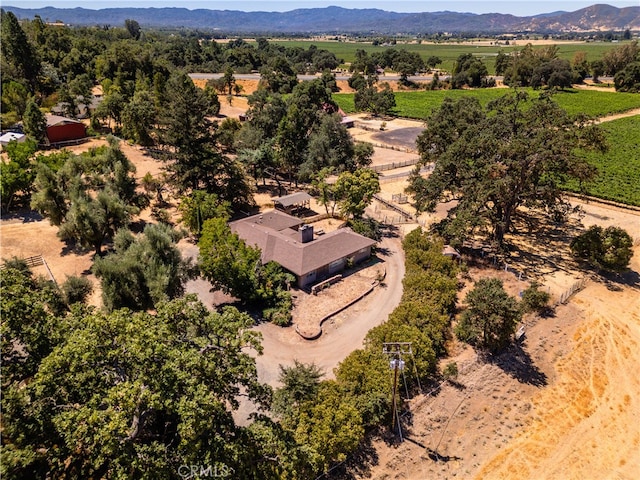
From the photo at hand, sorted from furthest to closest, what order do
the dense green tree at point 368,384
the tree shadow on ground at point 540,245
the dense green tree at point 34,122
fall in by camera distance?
1. the dense green tree at point 34,122
2. the tree shadow on ground at point 540,245
3. the dense green tree at point 368,384

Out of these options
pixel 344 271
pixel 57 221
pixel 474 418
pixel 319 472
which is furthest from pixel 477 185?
pixel 57 221

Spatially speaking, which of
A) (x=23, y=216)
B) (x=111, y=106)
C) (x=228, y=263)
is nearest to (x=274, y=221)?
(x=228, y=263)

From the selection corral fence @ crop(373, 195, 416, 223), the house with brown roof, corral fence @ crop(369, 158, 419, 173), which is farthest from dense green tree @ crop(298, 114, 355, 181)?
corral fence @ crop(369, 158, 419, 173)

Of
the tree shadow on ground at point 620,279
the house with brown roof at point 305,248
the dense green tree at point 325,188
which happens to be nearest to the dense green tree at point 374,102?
the dense green tree at point 325,188

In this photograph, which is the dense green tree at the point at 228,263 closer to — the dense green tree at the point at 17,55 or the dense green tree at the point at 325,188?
the dense green tree at the point at 325,188

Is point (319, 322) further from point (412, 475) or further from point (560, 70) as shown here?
point (560, 70)

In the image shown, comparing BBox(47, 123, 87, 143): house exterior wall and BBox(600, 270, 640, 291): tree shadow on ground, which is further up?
BBox(47, 123, 87, 143): house exterior wall

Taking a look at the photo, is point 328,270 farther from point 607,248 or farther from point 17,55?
point 17,55

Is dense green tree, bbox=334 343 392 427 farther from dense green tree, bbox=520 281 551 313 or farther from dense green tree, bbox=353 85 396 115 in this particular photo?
dense green tree, bbox=353 85 396 115
